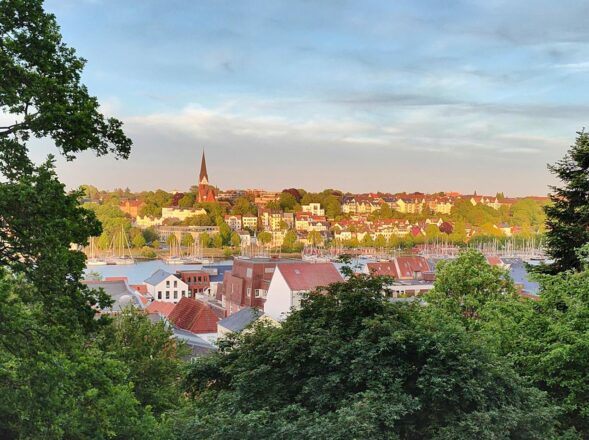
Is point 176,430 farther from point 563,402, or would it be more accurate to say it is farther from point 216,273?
point 216,273

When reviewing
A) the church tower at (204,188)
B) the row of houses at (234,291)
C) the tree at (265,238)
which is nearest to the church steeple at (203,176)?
the church tower at (204,188)

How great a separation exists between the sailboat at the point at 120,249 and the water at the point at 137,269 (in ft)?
7.50

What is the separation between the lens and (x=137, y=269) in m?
81.7

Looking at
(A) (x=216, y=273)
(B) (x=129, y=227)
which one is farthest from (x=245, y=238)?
(A) (x=216, y=273)

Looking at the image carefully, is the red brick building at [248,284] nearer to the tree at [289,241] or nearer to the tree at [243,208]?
the tree at [289,241]

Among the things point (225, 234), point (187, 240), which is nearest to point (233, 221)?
point (225, 234)

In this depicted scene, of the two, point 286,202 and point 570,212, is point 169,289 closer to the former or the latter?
A: point 570,212

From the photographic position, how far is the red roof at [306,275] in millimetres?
31609

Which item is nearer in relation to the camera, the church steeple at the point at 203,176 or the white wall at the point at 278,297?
the white wall at the point at 278,297

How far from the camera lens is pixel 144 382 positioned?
12.4 meters

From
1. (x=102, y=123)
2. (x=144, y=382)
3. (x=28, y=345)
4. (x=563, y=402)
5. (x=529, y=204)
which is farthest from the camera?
(x=529, y=204)

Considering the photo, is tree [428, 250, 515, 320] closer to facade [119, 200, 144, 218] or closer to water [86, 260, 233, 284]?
water [86, 260, 233, 284]

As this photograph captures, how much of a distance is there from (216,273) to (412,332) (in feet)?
179

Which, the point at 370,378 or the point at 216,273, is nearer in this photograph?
the point at 370,378
